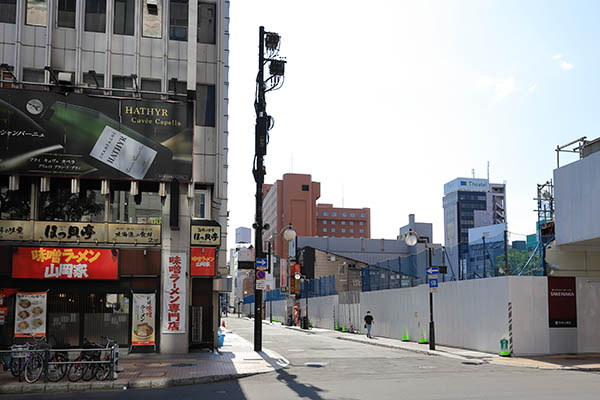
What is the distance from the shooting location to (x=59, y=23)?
2553 centimetres

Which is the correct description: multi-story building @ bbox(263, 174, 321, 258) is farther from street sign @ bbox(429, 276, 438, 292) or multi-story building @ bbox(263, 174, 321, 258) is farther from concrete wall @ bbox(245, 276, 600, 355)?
street sign @ bbox(429, 276, 438, 292)

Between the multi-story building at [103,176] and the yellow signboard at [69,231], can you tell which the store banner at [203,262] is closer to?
the multi-story building at [103,176]

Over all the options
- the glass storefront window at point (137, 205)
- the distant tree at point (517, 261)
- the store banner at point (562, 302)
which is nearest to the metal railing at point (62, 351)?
the glass storefront window at point (137, 205)

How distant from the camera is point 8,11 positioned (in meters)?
25.1

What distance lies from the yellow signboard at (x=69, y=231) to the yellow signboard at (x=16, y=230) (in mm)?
244

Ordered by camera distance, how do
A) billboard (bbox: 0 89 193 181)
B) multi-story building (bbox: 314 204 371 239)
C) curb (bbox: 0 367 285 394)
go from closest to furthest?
curb (bbox: 0 367 285 394), billboard (bbox: 0 89 193 181), multi-story building (bbox: 314 204 371 239)

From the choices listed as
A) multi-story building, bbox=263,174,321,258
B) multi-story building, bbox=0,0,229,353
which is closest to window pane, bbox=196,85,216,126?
multi-story building, bbox=0,0,229,353

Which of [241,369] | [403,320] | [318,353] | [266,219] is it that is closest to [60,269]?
[241,369]

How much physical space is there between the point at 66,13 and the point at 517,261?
2140cm

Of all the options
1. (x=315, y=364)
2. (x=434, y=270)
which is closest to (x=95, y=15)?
(x=315, y=364)

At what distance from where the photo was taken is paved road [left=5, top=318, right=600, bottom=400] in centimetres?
A: 1395

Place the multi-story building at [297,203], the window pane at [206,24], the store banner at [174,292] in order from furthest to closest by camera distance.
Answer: the multi-story building at [297,203] < the window pane at [206,24] < the store banner at [174,292]

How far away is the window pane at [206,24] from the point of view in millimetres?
27656

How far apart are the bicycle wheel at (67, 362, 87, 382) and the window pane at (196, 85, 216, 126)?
12982 millimetres
